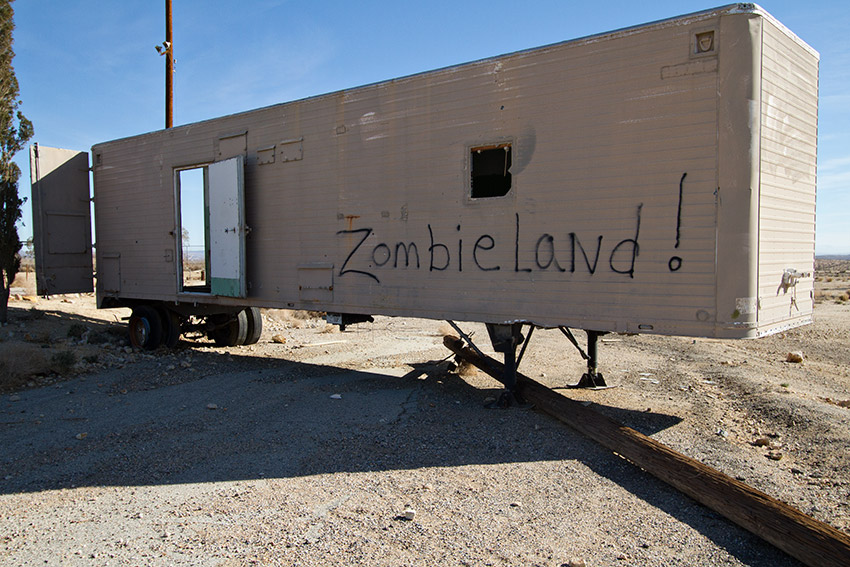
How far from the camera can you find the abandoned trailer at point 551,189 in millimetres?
5188

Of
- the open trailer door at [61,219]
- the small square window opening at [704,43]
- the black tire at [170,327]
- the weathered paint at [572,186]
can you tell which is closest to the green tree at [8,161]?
the open trailer door at [61,219]

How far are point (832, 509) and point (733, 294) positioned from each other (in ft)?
5.90

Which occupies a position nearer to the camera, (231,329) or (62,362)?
(62,362)

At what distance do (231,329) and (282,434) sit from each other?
5.58m

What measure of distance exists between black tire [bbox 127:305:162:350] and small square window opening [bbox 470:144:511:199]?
20.0ft

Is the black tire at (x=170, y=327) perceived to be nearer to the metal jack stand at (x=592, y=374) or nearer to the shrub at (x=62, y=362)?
the shrub at (x=62, y=362)

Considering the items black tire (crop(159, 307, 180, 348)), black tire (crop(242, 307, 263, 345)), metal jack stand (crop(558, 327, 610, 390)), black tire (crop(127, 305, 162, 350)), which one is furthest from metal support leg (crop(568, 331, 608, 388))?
black tire (crop(127, 305, 162, 350))

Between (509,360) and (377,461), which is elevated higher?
(509,360)

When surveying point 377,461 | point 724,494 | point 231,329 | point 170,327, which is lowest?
point 377,461

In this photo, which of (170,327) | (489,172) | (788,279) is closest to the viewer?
(788,279)

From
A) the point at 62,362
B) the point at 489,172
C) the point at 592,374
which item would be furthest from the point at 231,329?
the point at 592,374

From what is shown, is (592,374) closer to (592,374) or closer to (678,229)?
(592,374)

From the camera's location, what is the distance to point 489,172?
708 cm

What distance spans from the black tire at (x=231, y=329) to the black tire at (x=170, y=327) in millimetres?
643
